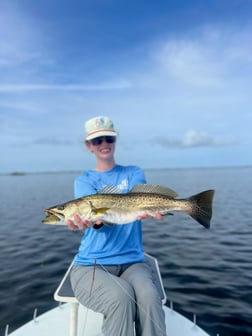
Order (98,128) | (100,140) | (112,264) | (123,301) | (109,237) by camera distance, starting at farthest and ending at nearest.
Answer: (100,140)
(98,128)
(109,237)
(112,264)
(123,301)

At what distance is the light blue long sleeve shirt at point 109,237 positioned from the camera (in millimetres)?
4977

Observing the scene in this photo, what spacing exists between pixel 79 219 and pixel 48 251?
10.9 meters

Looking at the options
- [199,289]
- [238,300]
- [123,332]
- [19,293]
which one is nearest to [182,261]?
[199,289]

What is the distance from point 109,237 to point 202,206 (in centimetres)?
177

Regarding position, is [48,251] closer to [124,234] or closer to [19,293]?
[19,293]

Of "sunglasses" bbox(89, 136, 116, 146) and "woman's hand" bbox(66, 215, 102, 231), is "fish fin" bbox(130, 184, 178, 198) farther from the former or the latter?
"sunglasses" bbox(89, 136, 116, 146)

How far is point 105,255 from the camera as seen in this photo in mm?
4945

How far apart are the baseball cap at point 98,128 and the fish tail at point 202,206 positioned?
1.97 metres

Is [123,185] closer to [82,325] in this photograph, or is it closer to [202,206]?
[202,206]

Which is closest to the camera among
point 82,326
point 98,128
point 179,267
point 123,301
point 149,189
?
point 123,301

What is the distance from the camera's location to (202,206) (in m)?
5.21

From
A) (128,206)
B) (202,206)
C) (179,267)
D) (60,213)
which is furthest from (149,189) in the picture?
(179,267)

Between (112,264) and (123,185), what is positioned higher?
(123,185)

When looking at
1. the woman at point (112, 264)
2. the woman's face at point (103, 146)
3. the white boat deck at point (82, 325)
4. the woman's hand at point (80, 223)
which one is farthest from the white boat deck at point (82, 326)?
the woman's face at point (103, 146)
